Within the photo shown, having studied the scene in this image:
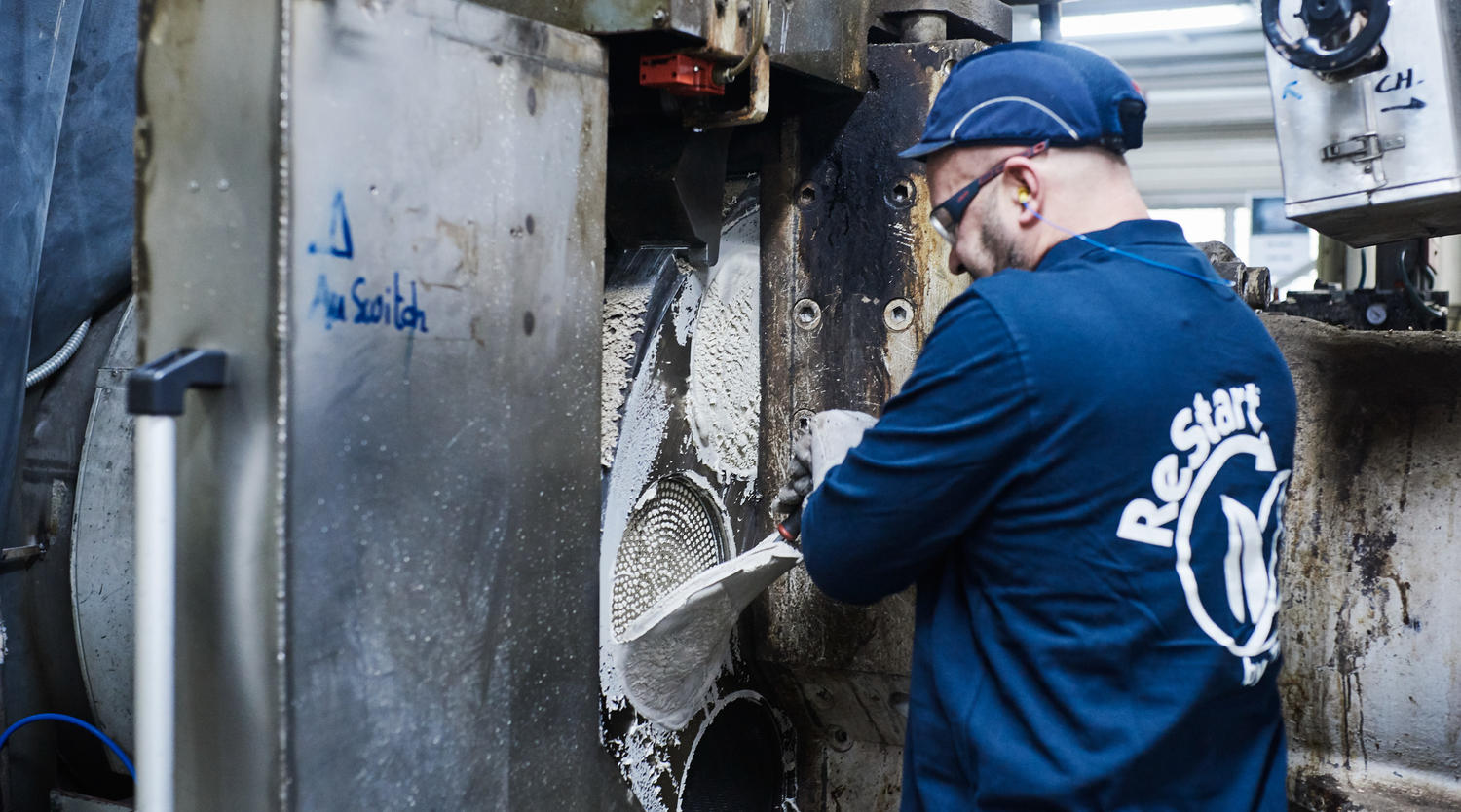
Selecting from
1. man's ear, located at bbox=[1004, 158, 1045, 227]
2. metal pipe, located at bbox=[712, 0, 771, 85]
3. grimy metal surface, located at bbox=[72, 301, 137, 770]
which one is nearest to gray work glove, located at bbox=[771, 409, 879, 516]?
man's ear, located at bbox=[1004, 158, 1045, 227]

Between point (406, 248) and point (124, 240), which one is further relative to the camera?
point (124, 240)

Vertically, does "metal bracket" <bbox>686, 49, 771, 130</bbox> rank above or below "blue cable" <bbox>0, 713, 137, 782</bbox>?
above

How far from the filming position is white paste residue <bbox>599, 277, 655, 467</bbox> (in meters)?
1.41

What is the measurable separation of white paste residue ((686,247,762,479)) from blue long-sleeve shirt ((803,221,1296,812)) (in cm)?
49

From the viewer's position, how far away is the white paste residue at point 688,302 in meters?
1.52

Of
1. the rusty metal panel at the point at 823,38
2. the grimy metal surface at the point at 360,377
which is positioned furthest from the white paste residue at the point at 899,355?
the grimy metal surface at the point at 360,377

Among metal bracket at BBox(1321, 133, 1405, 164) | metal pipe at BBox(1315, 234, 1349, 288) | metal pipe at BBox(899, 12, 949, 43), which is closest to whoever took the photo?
metal bracket at BBox(1321, 133, 1405, 164)

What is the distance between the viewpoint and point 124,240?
4.85 ft

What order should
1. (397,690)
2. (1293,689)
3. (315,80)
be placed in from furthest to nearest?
(1293,689) → (397,690) → (315,80)

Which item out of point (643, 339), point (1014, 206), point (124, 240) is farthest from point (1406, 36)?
point (124, 240)

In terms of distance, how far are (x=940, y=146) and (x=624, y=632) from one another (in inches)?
25.6

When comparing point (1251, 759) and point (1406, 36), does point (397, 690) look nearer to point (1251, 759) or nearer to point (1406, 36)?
point (1251, 759)

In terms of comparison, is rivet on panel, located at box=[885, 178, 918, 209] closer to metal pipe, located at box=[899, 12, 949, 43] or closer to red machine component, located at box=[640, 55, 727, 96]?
metal pipe, located at box=[899, 12, 949, 43]

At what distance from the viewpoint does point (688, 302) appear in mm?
1541
